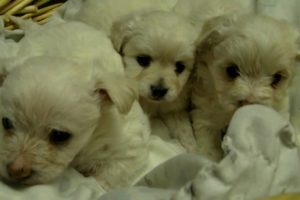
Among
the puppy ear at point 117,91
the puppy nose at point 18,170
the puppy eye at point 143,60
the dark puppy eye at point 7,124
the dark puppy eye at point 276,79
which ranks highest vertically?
the dark puppy eye at point 7,124

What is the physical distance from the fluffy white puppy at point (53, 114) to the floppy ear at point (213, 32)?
0.59 m

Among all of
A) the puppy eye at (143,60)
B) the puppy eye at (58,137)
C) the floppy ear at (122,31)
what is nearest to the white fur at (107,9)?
the floppy ear at (122,31)

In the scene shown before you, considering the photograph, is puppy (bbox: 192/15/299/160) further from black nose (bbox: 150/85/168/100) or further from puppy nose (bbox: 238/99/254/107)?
black nose (bbox: 150/85/168/100)

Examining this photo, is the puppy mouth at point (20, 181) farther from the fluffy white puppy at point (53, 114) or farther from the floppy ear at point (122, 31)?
the floppy ear at point (122, 31)

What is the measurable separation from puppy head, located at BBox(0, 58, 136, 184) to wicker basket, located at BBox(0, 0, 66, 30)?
1.01m

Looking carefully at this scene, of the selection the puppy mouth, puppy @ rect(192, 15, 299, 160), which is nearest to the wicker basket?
puppy @ rect(192, 15, 299, 160)

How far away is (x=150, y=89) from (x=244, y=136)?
71 centimetres

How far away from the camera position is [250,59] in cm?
219

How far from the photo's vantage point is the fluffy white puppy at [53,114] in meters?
1.73

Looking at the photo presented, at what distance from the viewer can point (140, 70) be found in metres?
2.39

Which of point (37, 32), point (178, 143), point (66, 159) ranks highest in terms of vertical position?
point (37, 32)

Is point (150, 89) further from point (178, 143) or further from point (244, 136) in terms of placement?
point (244, 136)

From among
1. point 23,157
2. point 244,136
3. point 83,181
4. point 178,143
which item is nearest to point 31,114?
point 23,157

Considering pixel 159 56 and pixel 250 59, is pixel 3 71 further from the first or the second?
pixel 250 59
